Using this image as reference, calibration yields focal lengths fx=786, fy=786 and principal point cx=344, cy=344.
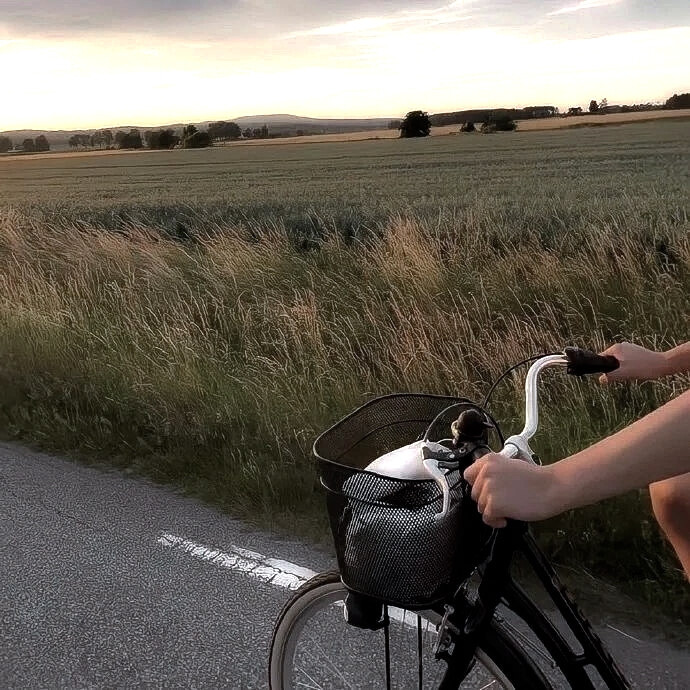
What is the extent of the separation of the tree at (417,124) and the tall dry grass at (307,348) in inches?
2320

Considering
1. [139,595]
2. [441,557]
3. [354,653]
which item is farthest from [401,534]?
[139,595]

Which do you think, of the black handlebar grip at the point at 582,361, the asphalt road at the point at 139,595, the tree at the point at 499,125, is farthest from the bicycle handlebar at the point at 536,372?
the tree at the point at 499,125

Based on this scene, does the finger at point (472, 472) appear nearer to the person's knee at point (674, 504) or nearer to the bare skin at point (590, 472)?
the bare skin at point (590, 472)

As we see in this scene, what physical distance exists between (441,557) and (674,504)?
626 millimetres

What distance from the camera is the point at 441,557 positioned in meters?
1.47

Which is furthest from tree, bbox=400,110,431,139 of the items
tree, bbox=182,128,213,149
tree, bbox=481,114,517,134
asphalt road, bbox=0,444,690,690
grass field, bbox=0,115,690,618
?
asphalt road, bbox=0,444,690,690

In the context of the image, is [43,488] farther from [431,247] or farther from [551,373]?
[431,247]

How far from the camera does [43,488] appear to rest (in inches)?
175

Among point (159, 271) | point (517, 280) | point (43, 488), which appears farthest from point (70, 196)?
point (43, 488)

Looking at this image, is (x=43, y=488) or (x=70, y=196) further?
(x=70, y=196)

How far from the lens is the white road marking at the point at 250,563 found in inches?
131

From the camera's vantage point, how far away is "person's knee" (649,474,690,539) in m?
1.74

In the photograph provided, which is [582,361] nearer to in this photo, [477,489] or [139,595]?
[477,489]

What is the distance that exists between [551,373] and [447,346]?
940 mm
